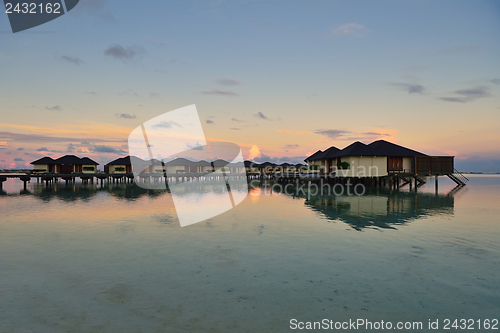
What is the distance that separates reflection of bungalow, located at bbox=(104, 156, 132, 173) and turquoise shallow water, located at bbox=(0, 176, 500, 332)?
5392 centimetres

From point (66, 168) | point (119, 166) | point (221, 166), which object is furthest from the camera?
point (221, 166)

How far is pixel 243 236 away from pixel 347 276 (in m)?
5.51

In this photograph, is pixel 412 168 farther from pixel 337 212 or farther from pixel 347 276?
pixel 347 276

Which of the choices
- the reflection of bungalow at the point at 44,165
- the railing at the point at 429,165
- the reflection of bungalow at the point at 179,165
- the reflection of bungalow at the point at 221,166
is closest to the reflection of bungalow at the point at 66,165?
the reflection of bungalow at the point at 44,165

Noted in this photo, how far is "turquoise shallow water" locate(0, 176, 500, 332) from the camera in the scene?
5.78m

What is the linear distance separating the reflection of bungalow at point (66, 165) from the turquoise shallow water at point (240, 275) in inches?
2155

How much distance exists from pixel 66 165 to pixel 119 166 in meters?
10.5

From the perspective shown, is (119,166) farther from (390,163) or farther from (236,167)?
(390,163)

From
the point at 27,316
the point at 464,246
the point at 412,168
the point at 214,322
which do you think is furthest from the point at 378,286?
the point at 412,168

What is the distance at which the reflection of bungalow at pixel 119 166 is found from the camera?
6545cm

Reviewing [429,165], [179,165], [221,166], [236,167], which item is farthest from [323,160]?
→ [179,165]

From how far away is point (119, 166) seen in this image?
66750 millimetres

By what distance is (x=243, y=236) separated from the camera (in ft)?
41.1

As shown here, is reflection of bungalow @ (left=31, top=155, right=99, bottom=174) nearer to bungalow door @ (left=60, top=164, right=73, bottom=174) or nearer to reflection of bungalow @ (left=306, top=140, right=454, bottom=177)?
bungalow door @ (left=60, top=164, right=73, bottom=174)
